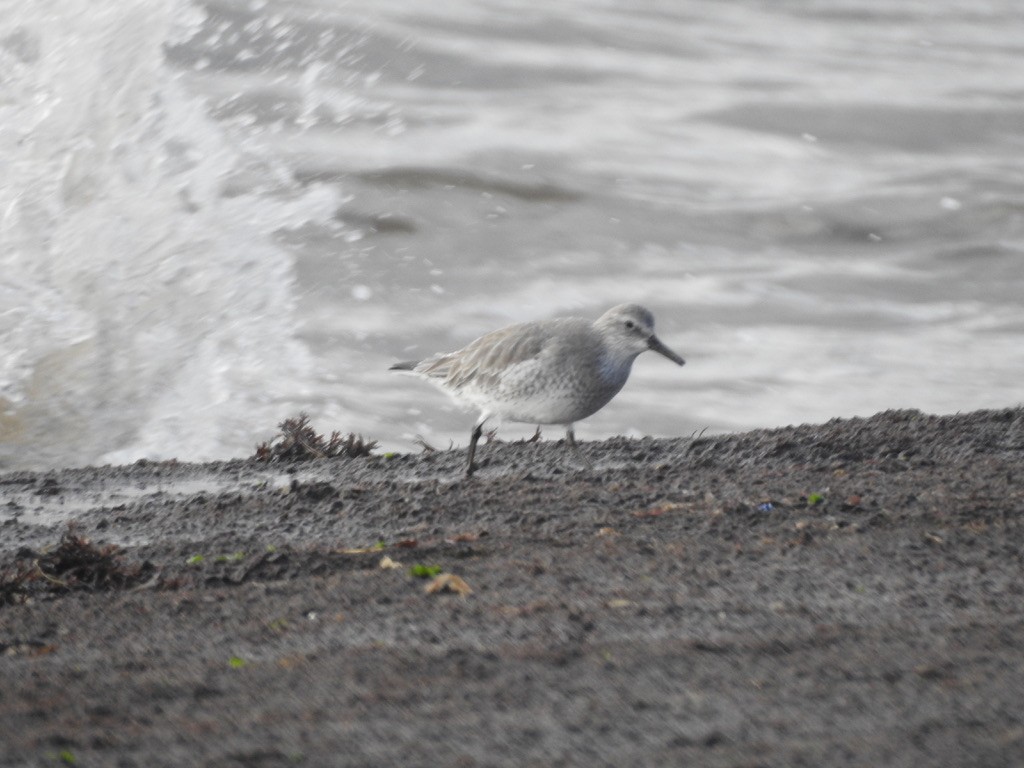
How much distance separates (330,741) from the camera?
3299 millimetres

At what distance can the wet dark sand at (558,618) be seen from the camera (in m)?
3.31

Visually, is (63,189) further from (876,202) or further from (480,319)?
(876,202)

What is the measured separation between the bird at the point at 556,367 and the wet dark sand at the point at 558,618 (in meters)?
0.40

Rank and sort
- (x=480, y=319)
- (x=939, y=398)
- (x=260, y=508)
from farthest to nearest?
(x=480, y=319) < (x=939, y=398) < (x=260, y=508)

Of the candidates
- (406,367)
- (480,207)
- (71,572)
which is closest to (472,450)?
(406,367)

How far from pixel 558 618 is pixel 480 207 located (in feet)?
37.8

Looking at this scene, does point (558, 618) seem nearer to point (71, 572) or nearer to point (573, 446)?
point (71, 572)

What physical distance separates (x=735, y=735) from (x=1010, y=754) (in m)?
0.62

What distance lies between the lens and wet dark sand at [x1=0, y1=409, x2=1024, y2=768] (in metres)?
3.31

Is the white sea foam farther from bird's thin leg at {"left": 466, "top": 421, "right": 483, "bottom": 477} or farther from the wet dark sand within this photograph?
the wet dark sand

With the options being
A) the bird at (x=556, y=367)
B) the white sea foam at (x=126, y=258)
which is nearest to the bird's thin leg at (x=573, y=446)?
the bird at (x=556, y=367)

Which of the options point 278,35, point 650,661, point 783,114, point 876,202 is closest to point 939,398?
point 876,202

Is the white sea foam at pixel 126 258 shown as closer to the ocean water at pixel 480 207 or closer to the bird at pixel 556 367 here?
the ocean water at pixel 480 207

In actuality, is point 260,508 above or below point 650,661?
below
